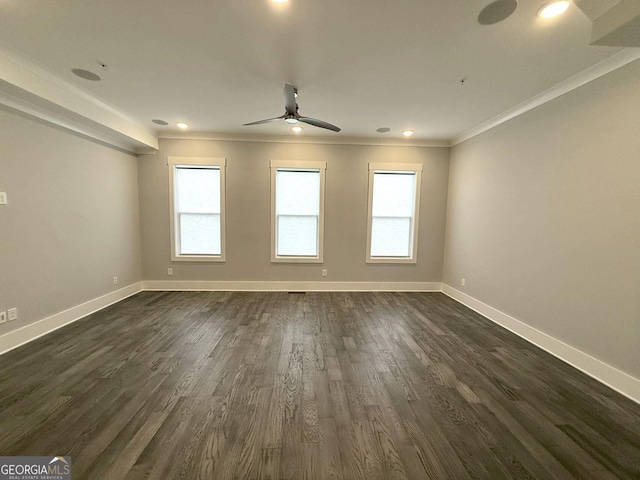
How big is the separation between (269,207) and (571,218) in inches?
159

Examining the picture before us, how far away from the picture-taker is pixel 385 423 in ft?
5.46

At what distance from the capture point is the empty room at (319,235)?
156cm

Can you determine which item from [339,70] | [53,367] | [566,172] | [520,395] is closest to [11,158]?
[53,367]

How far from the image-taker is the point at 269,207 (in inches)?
180

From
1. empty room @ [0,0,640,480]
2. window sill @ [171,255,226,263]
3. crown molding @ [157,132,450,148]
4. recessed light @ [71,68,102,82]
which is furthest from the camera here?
window sill @ [171,255,226,263]

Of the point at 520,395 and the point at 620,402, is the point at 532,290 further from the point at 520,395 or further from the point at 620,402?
the point at 520,395

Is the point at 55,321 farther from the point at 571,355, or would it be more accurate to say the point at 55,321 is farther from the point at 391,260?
the point at 571,355

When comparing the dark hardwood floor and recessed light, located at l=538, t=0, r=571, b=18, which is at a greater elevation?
recessed light, located at l=538, t=0, r=571, b=18

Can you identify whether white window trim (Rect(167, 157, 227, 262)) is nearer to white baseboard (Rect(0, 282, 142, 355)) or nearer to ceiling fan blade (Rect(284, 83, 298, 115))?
white baseboard (Rect(0, 282, 142, 355))

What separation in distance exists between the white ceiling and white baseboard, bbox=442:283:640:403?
2656 mm

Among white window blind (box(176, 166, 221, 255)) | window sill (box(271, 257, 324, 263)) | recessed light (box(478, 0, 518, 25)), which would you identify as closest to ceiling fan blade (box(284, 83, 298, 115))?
recessed light (box(478, 0, 518, 25))

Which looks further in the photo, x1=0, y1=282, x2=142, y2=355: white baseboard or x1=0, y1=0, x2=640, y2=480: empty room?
x1=0, y1=282, x2=142, y2=355: white baseboard

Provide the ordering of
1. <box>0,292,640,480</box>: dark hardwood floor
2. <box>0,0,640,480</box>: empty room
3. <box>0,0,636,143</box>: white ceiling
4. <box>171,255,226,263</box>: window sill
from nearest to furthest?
<box>0,292,640,480</box>: dark hardwood floor < <box>0,0,640,480</box>: empty room < <box>0,0,636,143</box>: white ceiling < <box>171,255,226,263</box>: window sill

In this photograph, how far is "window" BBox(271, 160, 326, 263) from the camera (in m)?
4.58
